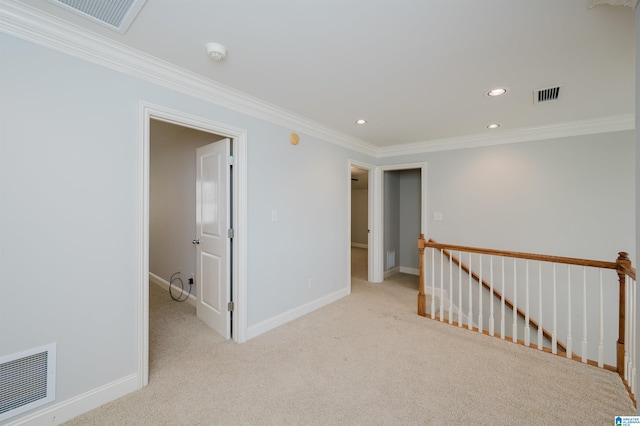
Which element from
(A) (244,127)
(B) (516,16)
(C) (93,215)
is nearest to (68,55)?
(C) (93,215)

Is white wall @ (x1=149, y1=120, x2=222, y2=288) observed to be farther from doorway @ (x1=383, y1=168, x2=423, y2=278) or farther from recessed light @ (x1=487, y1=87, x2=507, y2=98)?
doorway @ (x1=383, y1=168, x2=423, y2=278)

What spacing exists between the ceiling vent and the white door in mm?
1174

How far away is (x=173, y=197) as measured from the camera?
13.1 feet

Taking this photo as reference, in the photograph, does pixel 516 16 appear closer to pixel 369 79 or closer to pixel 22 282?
pixel 369 79

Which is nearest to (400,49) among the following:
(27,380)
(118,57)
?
(118,57)

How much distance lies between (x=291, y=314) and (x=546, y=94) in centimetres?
345

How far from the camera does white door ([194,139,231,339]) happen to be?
2625 millimetres

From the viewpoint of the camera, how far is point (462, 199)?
3982 millimetres

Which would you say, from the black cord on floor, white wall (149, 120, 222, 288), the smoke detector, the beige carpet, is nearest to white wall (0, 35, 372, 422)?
the beige carpet

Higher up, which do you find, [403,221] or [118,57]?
[118,57]

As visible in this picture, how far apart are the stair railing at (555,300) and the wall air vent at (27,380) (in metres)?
3.29

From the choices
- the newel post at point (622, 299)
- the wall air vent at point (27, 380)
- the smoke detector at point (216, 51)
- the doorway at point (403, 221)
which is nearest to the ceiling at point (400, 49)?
the smoke detector at point (216, 51)

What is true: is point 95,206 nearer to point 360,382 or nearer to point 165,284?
point 360,382

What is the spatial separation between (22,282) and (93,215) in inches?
19.3
